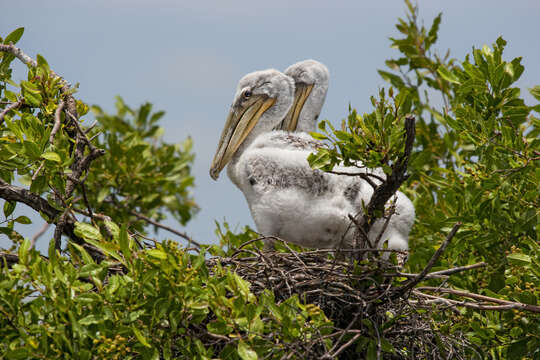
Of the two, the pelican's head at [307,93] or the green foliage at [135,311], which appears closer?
the green foliage at [135,311]

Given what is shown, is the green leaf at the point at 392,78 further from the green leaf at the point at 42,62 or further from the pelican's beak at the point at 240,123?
the green leaf at the point at 42,62

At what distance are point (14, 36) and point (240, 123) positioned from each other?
4.90ft

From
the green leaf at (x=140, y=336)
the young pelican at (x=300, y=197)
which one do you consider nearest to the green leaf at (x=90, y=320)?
the green leaf at (x=140, y=336)

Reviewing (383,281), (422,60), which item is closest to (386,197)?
(383,281)

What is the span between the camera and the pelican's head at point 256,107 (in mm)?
4863

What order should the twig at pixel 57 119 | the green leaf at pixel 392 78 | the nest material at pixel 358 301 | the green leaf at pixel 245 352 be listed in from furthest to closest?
1. the green leaf at pixel 392 78
2. the twig at pixel 57 119
3. the nest material at pixel 358 301
4. the green leaf at pixel 245 352

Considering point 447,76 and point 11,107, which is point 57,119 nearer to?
point 11,107

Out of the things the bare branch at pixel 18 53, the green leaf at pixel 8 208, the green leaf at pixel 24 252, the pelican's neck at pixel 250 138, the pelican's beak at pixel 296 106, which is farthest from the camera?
the pelican's beak at pixel 296 106

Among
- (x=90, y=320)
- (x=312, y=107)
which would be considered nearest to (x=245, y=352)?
(x=90, y=320)

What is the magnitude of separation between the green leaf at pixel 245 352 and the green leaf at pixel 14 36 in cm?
232

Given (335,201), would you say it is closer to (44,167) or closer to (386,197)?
(386,197)

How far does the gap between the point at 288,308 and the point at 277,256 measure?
0.66m

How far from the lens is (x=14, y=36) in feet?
13.7

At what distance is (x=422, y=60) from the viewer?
6102mm
